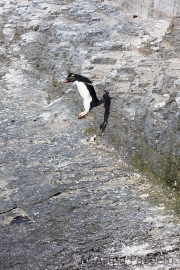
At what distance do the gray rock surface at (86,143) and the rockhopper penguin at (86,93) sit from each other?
0.50 ft

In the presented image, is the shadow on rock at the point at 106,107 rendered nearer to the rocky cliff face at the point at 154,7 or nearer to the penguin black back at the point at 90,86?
the penguin black back at the point at 90,86

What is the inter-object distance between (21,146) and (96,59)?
276 centimetres

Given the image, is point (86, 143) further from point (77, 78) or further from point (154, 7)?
point (154, 7)

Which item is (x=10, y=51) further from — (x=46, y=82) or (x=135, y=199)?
(x=135, y=199)

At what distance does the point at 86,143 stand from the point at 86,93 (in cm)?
97

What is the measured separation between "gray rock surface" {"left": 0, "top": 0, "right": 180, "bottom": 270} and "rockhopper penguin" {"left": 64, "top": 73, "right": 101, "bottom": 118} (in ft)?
0.50

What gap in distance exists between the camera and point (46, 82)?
12.2 metres

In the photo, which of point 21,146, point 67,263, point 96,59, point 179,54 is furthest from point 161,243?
point 96,59

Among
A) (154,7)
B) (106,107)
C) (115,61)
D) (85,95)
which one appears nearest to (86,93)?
(85,95)

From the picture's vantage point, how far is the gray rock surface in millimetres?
6863

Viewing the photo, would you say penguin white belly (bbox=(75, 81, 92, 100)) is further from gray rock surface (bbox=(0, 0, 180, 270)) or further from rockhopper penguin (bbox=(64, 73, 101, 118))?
gray rock surface (bbox=(0, 0, 180, 270))

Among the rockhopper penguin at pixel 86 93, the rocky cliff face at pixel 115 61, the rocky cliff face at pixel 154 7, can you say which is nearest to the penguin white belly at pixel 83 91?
the rockhopper penguin at pixel 86 93

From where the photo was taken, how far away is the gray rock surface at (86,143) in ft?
22.5

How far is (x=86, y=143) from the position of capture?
9570 mm
